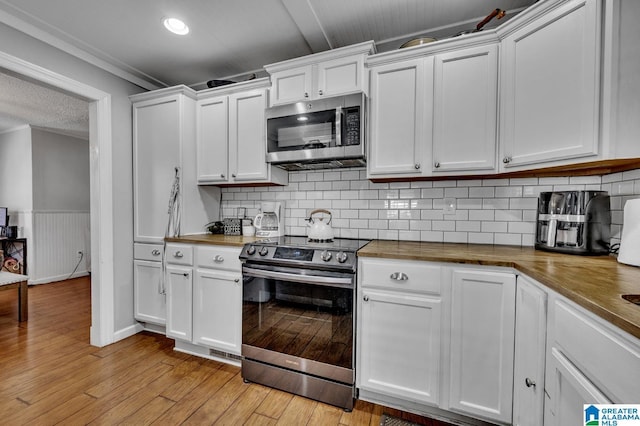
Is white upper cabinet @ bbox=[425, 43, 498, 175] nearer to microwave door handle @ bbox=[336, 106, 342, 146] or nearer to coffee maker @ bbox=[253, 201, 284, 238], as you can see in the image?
microwave door handle @ bbox=[336, 106, 342, 146]

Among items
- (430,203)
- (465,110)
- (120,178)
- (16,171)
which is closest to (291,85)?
(465,110)

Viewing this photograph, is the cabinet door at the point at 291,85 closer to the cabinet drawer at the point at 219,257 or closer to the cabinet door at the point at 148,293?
the cabinet drawer at the point at 219,257

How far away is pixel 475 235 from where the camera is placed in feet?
6.61

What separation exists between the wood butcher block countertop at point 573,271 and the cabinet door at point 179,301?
57.5 inches

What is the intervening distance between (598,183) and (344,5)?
195 centimetres

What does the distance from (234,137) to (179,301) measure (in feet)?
4.76

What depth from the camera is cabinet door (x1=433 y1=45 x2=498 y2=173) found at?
5.57ft

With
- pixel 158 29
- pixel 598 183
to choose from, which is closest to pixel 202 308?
pixel 158 29

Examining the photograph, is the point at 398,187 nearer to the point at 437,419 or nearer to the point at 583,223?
the point at 583,223

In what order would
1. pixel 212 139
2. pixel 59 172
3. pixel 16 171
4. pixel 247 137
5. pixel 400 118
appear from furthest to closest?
pixel 59 172, pixel 16 171, pixel 212 139, pixel 247 137, pixel 400 118

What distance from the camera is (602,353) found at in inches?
28.9

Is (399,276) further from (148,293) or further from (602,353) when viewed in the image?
(148,293)

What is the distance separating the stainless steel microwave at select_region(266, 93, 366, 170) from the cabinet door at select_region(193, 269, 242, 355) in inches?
39.8

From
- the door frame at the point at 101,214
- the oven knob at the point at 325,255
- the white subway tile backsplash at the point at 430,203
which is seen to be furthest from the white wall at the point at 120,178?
the oven knob at the point at 325,255
